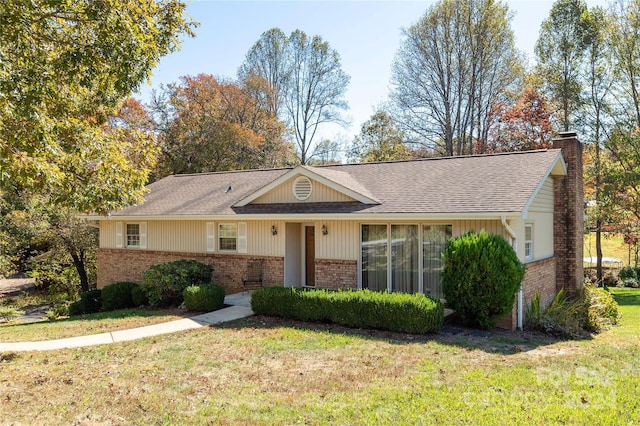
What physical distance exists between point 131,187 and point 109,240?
32.9 ft

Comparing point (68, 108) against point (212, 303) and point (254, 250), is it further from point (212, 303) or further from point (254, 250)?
point (254, 250)

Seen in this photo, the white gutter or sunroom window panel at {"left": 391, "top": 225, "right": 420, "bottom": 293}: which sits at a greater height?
the white gutter

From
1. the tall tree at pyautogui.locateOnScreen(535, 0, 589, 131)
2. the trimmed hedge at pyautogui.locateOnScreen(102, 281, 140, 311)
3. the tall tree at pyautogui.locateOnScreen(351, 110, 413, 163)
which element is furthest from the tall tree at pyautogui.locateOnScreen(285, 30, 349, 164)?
the trimmed hedge at pyautogui.locateOnScreen(102, 281, 140, 311)

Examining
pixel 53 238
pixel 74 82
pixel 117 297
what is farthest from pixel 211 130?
pixel 74 82

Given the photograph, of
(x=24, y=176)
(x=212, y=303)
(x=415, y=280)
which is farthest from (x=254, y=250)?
(x=24, y=176)

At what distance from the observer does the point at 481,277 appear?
10250 mm

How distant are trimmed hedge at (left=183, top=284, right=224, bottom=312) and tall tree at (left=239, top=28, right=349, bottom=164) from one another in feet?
91.2

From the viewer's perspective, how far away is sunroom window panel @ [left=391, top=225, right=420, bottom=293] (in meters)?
12.5

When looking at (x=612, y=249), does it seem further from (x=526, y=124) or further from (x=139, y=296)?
(x=139, y=296)

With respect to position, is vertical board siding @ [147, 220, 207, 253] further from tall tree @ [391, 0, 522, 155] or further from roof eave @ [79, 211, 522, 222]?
tall tree @ [391, 0, 522, 155]

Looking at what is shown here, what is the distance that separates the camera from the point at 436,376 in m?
7.12

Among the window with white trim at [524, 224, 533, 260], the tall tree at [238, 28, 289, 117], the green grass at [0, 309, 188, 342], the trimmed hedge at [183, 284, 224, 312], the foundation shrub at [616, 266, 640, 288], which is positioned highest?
the tall tree at [238, 28, 289, 117]

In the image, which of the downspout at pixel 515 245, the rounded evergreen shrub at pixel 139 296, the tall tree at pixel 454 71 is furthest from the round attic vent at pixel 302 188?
the tall tree at pixel 454 71

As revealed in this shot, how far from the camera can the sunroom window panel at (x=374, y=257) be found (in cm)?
1295
